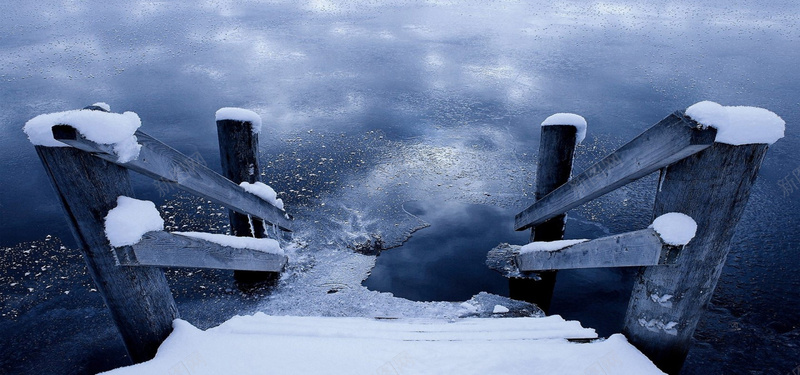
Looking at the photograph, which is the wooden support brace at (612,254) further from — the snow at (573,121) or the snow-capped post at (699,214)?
the snow at (573,121)

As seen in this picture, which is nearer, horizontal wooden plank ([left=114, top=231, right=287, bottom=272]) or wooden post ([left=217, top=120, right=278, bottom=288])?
horizontal wooden plank ([left=114, top=231, right=287, bottom=272])

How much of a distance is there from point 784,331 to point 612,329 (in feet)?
4.76

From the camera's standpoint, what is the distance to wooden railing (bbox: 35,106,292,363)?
1.94 metres

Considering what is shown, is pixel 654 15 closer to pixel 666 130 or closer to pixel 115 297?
pixel 666 130

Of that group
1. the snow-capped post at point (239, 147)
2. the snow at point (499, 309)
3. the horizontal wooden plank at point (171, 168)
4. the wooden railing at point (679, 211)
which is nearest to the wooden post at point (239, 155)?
the snow-capped post at point (239, 147)

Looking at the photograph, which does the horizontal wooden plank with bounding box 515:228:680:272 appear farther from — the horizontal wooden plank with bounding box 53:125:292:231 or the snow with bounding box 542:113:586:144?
the horizontal wooden plank with bounding box 53:125:292:231

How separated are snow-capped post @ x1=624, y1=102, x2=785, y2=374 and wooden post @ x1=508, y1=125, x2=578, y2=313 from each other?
1815 mm

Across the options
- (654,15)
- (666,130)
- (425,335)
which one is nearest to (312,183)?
(425,335)

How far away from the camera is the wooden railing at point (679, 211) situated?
6.30 ft

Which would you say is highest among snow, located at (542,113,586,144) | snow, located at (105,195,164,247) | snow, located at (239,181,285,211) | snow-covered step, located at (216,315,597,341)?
snow, located at (542,113,586,144)

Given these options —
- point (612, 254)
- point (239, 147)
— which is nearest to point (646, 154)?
point (612, 254)

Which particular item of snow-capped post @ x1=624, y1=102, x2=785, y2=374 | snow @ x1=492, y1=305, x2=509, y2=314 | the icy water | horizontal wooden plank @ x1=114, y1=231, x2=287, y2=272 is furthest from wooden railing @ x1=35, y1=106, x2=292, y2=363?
snow-capped post @ x1=624, y1=102, x2=785, y2=374

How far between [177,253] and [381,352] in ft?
4.09

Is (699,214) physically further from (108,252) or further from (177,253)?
(108,252)
